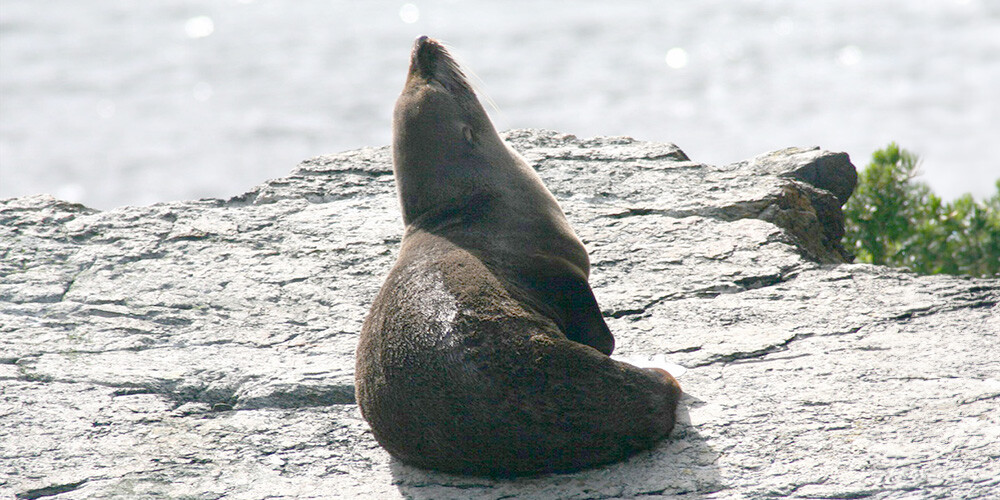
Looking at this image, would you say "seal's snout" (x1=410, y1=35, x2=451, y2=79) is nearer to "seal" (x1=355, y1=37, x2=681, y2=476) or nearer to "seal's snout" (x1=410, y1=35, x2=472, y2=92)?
"seal's snout" (x1=410, y1=35, x2=472, y2=92)

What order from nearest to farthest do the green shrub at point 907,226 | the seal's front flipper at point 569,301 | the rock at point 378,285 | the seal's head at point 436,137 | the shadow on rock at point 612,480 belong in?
the shadow on rock at point 612,480
the rock at point 378,285
the seal's front flipper at point 569,301
the seal's head at point 436,137
the green shrub at point 907,226

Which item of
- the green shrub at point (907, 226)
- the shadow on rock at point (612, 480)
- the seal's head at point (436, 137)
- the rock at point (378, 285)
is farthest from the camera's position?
the green shrub at point (907, 226)

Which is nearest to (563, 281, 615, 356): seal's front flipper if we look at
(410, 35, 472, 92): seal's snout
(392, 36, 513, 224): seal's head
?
(392, 36, 513, 224): seal's head

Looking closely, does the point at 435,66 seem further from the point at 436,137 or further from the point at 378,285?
the point at 378,285

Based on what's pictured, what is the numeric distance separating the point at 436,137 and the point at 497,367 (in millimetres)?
1571

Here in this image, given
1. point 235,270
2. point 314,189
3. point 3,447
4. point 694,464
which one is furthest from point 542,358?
point 314,189

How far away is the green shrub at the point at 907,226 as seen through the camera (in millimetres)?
7492

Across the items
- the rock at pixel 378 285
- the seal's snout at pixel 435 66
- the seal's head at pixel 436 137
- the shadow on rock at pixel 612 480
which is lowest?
the shadow on rock at pixel 612 480

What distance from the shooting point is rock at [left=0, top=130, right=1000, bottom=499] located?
379cm

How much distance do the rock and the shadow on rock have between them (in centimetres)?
1

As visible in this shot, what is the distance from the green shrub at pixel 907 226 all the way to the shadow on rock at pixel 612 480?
405 cm

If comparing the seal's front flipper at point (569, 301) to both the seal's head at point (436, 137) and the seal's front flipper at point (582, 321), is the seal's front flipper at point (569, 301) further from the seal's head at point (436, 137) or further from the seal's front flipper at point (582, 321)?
the seal's head at point (436, 137)

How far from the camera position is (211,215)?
6.82m

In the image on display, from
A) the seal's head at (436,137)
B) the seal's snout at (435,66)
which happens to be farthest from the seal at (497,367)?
the seal's snout at (435,66)
